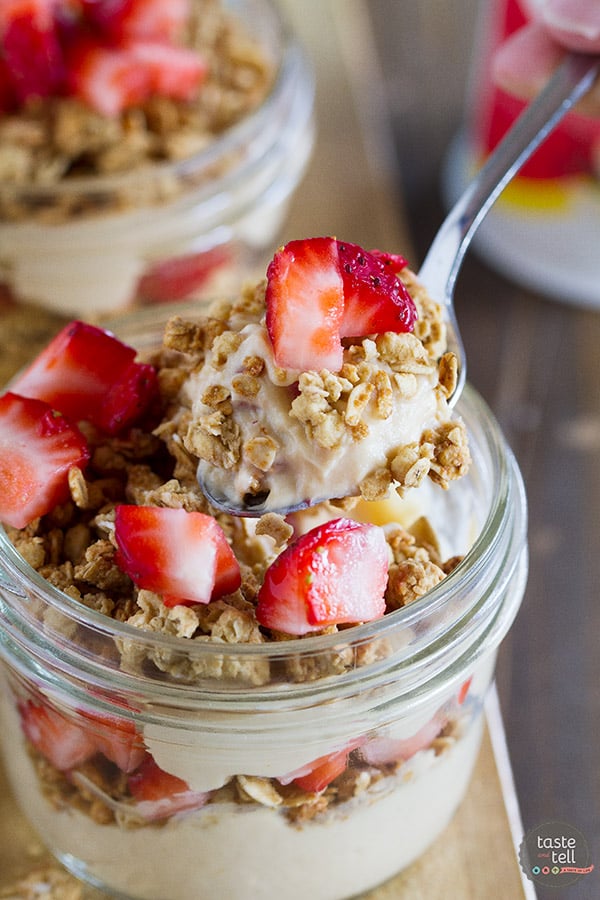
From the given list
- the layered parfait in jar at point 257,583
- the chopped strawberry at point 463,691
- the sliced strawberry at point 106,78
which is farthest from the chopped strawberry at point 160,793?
the sliced strawberry at point 106,78

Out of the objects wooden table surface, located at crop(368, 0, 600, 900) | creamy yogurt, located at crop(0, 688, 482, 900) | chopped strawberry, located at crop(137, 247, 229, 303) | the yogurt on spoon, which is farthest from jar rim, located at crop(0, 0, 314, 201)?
creamy yogurt, located at crop(0, 688, 482, 900)

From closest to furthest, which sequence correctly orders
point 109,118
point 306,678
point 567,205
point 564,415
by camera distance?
1. point 306,678
2. point 109,118
3. point 564,415
4. point 567,205

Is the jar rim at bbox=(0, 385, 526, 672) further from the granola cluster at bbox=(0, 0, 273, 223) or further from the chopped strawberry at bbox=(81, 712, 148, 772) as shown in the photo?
the granola cluster at bbox=(0, 0, 273, 223)

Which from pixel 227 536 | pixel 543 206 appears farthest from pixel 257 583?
pixel 543 206

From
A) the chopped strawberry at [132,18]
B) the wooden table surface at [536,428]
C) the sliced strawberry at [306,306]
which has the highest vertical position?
the sliced strawberry at [306,306]

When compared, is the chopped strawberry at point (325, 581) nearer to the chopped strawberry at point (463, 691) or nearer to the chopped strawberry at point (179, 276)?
the chopped strawberry at point (463, 691)

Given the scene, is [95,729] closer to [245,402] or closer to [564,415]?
[245,402]

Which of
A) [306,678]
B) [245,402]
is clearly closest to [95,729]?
[306,678]
